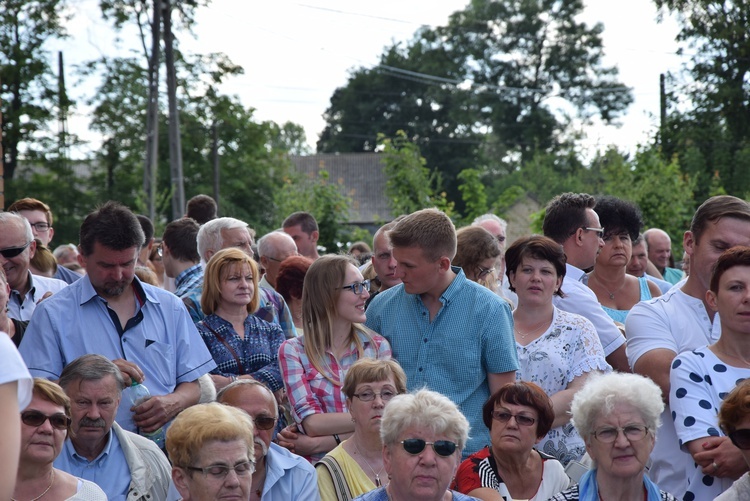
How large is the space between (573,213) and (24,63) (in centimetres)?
2471

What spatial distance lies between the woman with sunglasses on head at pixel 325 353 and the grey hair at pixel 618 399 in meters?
1.13

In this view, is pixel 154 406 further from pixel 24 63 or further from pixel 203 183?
pixel 203 183

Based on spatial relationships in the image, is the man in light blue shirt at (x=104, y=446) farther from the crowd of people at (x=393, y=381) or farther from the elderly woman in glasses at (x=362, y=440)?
the elderly woman in glasses at (x=362, y=440)

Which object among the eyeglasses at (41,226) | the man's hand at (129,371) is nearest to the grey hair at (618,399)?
the man's hand at (129,371)

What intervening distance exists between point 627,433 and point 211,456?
163 cm

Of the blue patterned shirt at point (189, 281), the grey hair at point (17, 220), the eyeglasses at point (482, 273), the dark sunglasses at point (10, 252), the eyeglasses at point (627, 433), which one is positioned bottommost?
the eyeglasses at point (627, 433)

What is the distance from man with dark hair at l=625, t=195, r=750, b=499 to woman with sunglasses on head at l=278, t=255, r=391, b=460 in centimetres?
120

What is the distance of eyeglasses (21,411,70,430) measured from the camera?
379 cm

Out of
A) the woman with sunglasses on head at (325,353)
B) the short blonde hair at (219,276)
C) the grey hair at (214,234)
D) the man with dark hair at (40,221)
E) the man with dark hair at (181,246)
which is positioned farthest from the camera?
the man with dark hair at (181,246)

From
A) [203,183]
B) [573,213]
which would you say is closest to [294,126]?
[203,183]

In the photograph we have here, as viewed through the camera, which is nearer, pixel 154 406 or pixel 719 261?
pixel 719 261

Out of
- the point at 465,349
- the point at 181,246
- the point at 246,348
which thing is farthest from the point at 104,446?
the point at 181,246

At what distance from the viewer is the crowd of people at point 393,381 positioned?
3.85 meters

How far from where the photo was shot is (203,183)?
34.1 metres
